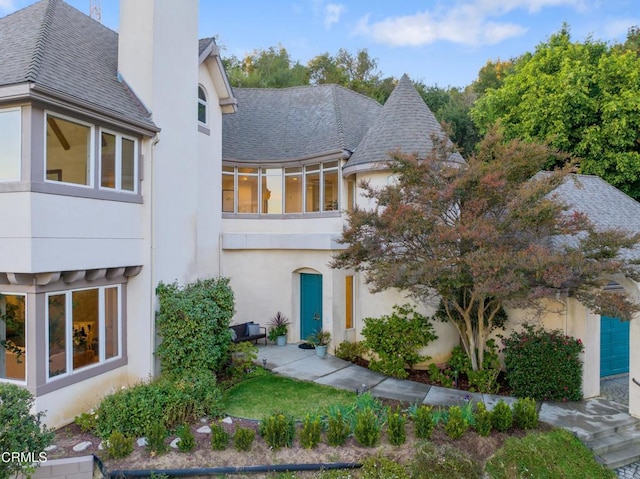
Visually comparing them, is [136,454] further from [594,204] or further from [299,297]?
[594,204]

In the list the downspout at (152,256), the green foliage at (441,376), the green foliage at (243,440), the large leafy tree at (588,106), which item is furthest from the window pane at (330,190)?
the large leafy tree at (588,106)

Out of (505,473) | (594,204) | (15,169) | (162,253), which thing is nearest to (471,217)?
(505,473)

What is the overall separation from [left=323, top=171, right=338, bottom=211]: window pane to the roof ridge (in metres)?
8.83

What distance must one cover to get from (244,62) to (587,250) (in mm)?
33246

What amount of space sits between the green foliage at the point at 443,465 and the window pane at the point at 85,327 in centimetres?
705

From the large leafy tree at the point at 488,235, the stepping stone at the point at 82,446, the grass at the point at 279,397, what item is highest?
the large leafy tree at the point at 488,235

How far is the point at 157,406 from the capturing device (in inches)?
A: 300

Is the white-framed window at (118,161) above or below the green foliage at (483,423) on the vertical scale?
above

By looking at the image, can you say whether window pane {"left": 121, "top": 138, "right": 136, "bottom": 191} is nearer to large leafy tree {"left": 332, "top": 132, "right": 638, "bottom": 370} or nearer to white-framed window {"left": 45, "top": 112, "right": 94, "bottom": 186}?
white-framed window {"left": 45, "top": 112, "right": 94, "bottom": 186}

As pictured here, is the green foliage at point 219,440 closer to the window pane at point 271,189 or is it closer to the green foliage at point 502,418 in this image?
the green foliage at point 502,418

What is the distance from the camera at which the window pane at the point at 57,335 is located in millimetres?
7823

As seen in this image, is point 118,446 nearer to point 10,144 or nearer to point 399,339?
point 10,144

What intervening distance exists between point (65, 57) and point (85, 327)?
6.00m

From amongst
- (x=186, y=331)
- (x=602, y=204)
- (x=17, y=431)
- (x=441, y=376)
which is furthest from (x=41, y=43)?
(x=602, y=204)
